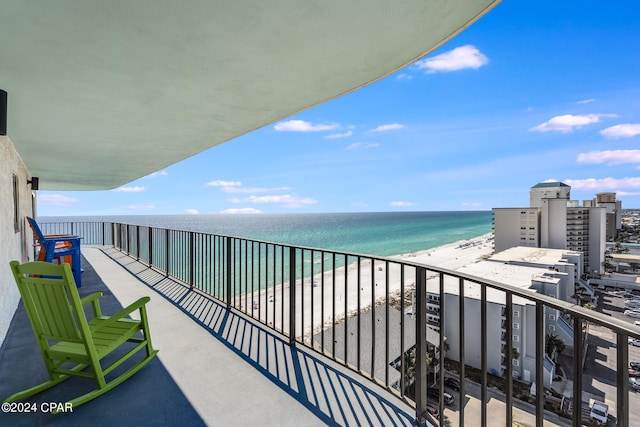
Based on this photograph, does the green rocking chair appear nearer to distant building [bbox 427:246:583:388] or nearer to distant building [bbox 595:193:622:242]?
distant building [bbox 427:246:583:388]

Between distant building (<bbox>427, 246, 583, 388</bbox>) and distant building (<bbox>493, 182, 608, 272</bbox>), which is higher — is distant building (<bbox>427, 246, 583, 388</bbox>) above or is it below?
below

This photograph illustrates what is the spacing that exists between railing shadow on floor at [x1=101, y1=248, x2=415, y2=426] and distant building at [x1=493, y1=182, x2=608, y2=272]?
42049 millimetres

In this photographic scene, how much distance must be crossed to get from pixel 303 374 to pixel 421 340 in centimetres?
100

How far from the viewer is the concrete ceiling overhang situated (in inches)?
61.0

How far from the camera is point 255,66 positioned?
2.15m

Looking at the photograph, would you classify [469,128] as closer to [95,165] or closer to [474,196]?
[474,196]

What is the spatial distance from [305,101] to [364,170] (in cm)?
7942

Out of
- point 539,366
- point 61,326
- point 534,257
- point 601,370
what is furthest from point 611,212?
point 61,326

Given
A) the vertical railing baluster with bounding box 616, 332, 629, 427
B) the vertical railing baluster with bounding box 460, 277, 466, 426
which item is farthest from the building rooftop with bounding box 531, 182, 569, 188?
the vertical railing baluster with bounding box 616, 332, 629, 427

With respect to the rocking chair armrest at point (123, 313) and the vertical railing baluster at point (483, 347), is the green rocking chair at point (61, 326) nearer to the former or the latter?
the rocking chair armrest at point (123, 313)

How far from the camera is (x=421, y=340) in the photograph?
1.73m

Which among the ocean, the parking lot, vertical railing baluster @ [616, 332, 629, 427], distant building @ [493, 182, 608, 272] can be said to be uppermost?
vertical railing baluster @ [616, 332, 629, 427]

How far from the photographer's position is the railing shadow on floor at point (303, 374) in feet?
5.91

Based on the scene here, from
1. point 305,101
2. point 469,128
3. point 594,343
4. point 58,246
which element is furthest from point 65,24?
point 469,128
